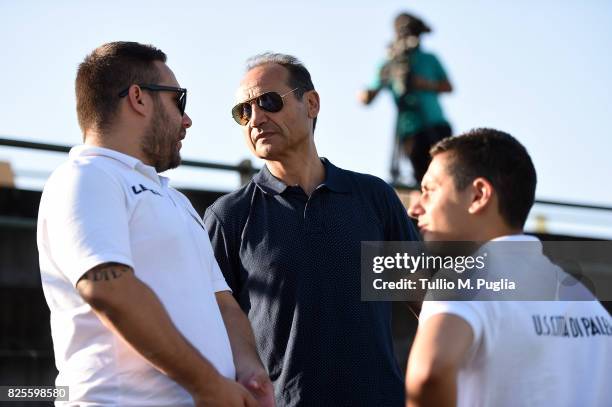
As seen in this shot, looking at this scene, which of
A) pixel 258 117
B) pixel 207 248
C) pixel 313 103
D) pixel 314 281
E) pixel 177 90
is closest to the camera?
pixel 207 248

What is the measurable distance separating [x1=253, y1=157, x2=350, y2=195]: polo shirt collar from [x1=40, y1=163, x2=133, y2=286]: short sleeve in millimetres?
1580

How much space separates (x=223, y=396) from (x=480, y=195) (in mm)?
1040

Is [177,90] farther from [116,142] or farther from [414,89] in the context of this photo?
[414,89]

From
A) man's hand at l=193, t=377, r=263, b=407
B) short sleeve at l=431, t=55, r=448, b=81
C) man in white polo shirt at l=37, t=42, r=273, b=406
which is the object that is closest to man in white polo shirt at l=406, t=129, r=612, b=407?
man's hand at l=193, t=377, r=263, b=407

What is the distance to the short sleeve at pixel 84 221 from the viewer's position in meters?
3.39

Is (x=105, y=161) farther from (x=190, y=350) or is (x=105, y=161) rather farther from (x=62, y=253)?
(x=190, y=350)

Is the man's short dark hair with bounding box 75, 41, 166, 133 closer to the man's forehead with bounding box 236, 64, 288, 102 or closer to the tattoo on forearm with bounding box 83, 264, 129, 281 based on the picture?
the tattoo on forearm with bounding box 83, 264, 129, 281

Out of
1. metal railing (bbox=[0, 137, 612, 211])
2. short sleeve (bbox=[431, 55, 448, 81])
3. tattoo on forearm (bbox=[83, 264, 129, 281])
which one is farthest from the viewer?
short sleeve (bbox=[431, 55, 448, 81])

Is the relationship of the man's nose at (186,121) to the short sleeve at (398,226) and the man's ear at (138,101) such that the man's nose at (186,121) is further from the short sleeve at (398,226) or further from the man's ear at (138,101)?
the short sleeve at (398,226)

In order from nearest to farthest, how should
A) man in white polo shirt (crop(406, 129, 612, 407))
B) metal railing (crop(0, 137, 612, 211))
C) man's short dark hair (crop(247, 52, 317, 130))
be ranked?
1. man in white polo shirt (crop(406, 129, 612, 407))
2. man's short dark hair (crop(247, 52, 317, 130))
3. metal railing (crop(0, 137, 612, 211))

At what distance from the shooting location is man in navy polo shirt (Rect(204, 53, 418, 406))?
184 inches

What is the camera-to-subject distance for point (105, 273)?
3.36m

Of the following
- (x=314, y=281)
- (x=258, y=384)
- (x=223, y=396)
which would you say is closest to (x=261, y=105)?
(x=314, y=281)

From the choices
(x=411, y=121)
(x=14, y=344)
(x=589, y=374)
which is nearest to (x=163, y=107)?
(x=589, y=374)
